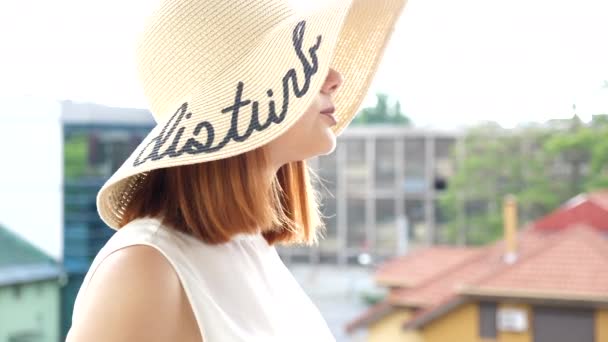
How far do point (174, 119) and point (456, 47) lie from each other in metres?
2.75

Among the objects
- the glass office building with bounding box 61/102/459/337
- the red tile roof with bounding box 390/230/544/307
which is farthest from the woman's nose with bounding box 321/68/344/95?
the glass office building with bounding box 61/102/459/337

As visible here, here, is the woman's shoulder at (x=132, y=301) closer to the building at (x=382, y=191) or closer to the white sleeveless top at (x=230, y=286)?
the white sleeveless top at (x=230, y=286)

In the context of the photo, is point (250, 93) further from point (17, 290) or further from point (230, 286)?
point (17, 290)

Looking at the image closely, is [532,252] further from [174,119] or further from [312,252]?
[174,119]

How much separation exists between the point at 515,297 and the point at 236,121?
3.14 metres

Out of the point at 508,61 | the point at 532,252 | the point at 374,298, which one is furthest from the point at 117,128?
the point at 374,298

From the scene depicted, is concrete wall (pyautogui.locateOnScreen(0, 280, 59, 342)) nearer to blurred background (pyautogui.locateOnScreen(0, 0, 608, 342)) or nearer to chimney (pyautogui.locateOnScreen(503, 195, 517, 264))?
blurred background (pyautogui.locateOnScreen(0, 0, 608, 342))

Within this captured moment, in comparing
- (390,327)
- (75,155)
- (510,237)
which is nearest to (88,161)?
(75,155)

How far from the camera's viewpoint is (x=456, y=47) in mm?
3164

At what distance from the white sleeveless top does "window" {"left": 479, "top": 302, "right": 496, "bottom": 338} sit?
10.5 ft

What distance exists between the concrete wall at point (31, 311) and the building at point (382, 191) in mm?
3402

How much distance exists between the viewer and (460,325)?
3.78 meters

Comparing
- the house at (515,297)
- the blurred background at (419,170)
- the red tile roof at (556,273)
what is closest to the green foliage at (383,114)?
the blurred background at (419,170)

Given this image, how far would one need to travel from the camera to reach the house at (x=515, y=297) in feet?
10.7
